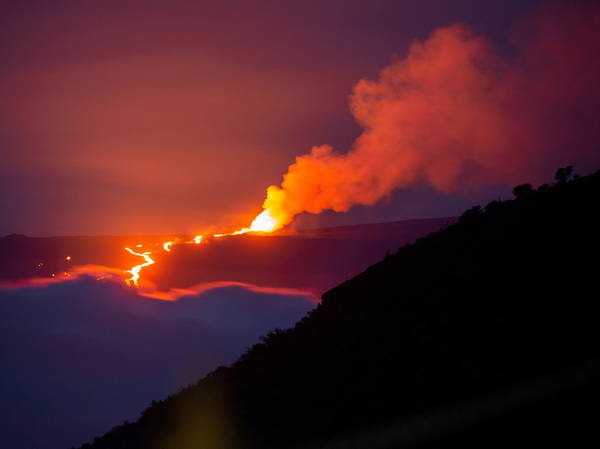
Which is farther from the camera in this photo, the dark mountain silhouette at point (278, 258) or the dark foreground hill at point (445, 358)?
the dark mountain silhouette at point (278, 258)

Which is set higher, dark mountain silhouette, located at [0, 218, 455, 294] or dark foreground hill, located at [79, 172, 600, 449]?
dark mountain silhouette, located at [0, 218, 455, 294]

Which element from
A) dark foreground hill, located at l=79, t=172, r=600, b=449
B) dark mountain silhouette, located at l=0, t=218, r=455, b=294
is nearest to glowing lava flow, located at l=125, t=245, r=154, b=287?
dark mountain silhouette, located at l=0, t=218, r=455, b=294

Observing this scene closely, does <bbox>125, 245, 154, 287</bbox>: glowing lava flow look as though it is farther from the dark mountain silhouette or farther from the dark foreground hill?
the dark foreground hill

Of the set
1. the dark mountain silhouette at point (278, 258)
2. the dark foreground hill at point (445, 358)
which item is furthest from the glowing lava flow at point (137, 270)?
the dark foreground hill at point (445, 358)

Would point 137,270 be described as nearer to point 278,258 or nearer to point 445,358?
point 278,258

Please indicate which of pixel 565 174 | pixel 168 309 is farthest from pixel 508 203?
pixel 168 309

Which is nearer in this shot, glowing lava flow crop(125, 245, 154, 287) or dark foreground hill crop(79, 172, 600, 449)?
dark foreground hill crop(79, 172, 600, 449)

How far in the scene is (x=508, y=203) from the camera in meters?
14.0

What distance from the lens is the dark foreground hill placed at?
6969mm

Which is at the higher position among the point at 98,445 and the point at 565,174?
the point at 565,174

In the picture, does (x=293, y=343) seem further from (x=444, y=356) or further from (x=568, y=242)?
(x=568, y=242)

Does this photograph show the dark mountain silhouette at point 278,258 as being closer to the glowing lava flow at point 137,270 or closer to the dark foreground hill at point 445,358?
the glowing lava flow at point 137,270

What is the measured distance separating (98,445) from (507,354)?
10.4 meters

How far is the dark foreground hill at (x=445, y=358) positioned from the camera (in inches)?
274
